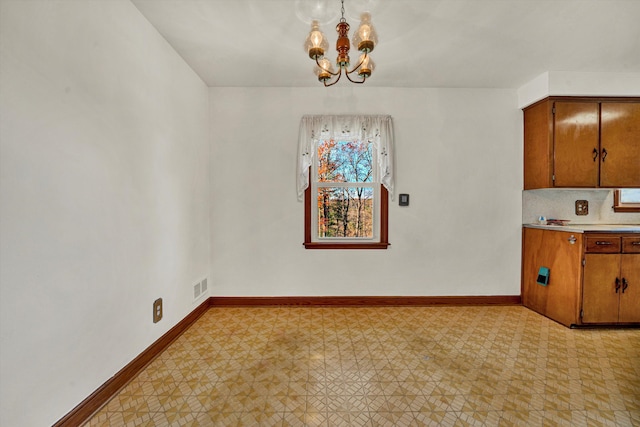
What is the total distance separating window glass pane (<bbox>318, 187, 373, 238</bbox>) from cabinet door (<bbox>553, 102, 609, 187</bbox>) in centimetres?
188

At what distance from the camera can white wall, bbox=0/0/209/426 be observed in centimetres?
115

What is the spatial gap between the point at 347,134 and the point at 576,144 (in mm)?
2267

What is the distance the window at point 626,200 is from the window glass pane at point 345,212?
2.75 metres

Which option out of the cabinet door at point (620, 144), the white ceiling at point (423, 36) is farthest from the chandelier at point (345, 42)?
the cabinet door at point (620, 144)

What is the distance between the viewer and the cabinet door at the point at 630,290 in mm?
2535

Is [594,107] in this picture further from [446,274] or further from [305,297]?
[305,297]

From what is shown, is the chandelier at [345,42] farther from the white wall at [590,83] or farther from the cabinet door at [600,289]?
the cabinet door at [600,289]

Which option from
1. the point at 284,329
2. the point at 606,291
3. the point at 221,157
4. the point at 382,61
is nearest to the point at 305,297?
the point at 284,329

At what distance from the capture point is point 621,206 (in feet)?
10.5

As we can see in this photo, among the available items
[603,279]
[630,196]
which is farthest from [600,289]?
[630,196]

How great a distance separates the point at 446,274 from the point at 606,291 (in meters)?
1.32

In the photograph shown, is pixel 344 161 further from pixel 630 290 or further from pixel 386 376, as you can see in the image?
pixel 630 290

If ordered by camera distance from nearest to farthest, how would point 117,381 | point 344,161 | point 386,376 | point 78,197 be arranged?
point 78,197, point 117,381, point 386,376, point 344,161

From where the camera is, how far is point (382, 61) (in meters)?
2.55
